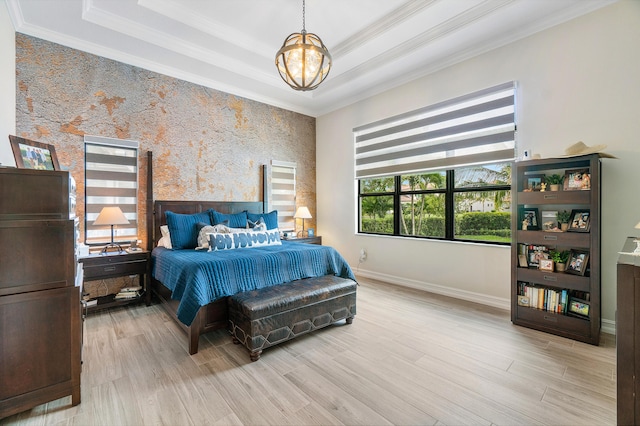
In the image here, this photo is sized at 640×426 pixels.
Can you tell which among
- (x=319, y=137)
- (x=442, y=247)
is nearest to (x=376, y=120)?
(x=319, y=137)

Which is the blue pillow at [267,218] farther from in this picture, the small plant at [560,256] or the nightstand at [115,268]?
the small plant at [560,256]

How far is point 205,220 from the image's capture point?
151 inches

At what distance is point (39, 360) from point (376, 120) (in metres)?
4.57

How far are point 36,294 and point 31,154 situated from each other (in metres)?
1.40

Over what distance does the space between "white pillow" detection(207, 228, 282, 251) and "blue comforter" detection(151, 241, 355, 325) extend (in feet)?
0.44

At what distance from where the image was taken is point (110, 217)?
319 cm

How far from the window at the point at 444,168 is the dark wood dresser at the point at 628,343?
2.41 meters

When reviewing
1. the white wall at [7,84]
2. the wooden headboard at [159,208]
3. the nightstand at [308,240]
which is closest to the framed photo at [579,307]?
the nightstand at [308,240]

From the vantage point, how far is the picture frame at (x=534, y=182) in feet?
9.25

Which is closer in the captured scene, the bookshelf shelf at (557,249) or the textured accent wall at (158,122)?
the bookshelf shelf at (557,249)

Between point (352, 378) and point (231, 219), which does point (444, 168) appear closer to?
point (352, 378)

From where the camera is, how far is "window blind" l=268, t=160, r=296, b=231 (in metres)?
5.11

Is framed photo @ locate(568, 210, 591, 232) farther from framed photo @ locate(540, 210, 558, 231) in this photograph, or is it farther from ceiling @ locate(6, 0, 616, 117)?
ceiling @ locate(6, 0, 616, 117)

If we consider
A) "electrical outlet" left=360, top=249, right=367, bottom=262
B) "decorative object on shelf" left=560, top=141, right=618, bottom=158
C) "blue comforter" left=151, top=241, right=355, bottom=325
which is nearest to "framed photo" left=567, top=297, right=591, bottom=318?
"decorative object on shelf" left=560, top=141, right=618, bottom=158
